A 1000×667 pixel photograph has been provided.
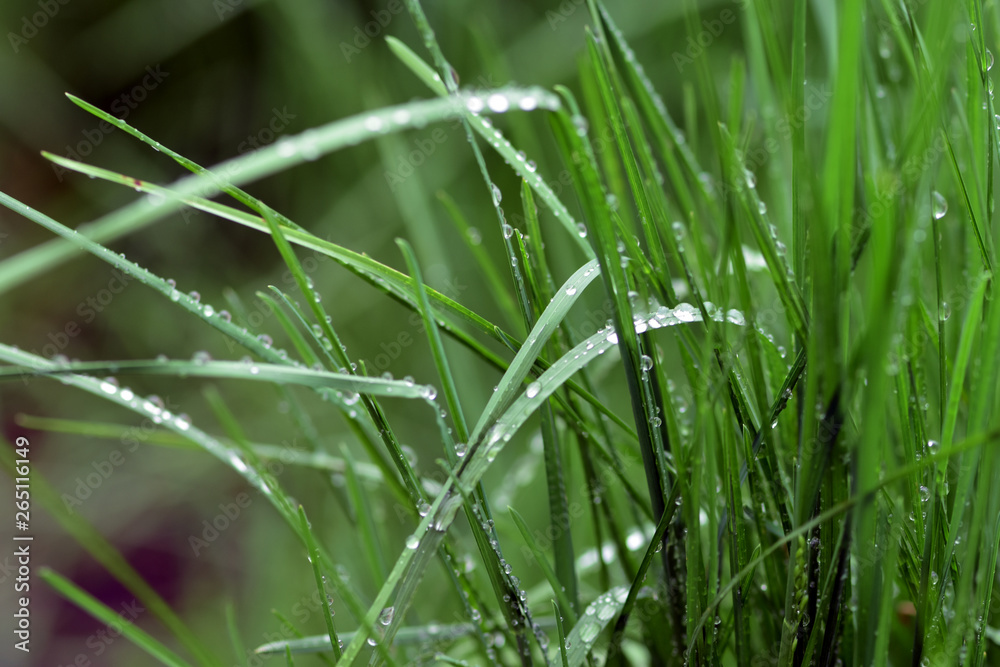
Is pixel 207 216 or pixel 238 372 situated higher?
pixel 207 216

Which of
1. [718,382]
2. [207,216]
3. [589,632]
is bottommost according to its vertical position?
[589,632]

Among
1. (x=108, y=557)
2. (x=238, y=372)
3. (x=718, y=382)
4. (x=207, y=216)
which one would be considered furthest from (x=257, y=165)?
(x=207, y=216)

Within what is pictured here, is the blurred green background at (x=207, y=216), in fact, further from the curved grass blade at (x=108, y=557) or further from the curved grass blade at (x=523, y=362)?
the curved grass blade at (x=523, y=362)

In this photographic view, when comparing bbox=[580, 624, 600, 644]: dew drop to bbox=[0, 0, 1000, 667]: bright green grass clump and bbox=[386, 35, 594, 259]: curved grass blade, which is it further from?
bbox=[386, 35, 594, 259]: curved grass blade

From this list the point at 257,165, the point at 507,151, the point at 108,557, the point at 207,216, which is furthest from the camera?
the point at 207,216

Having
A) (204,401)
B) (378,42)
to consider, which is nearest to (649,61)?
(378,42)

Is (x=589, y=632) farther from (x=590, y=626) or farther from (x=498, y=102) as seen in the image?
(x=498, y=102)

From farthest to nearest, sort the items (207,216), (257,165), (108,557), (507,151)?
(207,216) < (108,557) < (507,151) < (257,165)

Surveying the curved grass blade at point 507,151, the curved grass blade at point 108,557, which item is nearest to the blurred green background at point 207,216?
the curved grass blade at point 108,557

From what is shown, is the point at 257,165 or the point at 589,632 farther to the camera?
the point at 589,632
